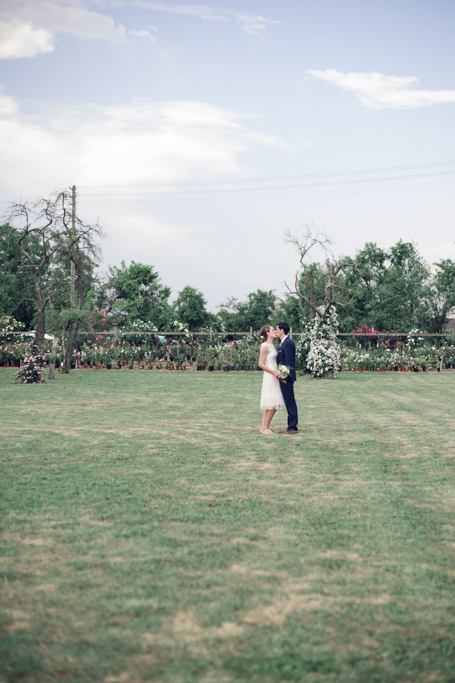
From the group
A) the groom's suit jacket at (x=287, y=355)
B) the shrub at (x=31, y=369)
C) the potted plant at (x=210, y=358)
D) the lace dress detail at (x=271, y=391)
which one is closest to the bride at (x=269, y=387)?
the lace dress detail at (x=271, y=391)

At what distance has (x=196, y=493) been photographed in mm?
5125

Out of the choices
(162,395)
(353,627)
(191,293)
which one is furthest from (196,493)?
(191,293)

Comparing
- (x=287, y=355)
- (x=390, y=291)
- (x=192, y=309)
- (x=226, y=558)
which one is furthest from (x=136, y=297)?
(x=226, y=558)

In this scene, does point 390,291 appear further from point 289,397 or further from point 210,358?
point 289,397

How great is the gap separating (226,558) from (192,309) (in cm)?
3843

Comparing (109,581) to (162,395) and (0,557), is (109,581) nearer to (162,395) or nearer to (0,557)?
(0,557)

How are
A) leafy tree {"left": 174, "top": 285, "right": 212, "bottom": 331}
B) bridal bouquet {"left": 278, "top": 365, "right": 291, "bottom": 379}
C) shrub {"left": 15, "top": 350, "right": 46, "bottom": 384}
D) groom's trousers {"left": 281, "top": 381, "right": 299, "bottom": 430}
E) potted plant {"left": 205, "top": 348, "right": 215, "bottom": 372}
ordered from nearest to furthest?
1. bridal bouquet {"left": 278, "top": 365, "right": 291, "bottom": 379}
2. groom's trousers {"left": 281, "top": 381, "right": 299, "bottom": 430}
3. shrub {"left": 15, "top": 350, "right": 46, "bottom": 384}
4. potted plant {"left": 205, "top": 348, "right": 215, "bottom": 372}
5. leafy tree {"left": 174, "top": 285, "right": 212, "bottom": 331}

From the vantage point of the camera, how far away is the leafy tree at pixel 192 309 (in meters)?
41.6

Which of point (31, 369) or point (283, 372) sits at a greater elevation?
point (283, 372)

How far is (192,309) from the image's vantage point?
41719 millimetres

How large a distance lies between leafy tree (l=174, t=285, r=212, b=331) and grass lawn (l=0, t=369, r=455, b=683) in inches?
1324

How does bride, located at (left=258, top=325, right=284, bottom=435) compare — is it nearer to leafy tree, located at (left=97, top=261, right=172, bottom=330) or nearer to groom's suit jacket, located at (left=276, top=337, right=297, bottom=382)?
groom's suit jacket, located at (left=276, top=337, right=297, bottom=382)

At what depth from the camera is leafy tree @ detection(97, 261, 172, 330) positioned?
137 ft

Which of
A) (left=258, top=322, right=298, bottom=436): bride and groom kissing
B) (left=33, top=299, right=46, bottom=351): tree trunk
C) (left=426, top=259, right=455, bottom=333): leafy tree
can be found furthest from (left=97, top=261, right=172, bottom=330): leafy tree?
(left=258, top=322, right=298, bottom=436): bride and groom kissing
